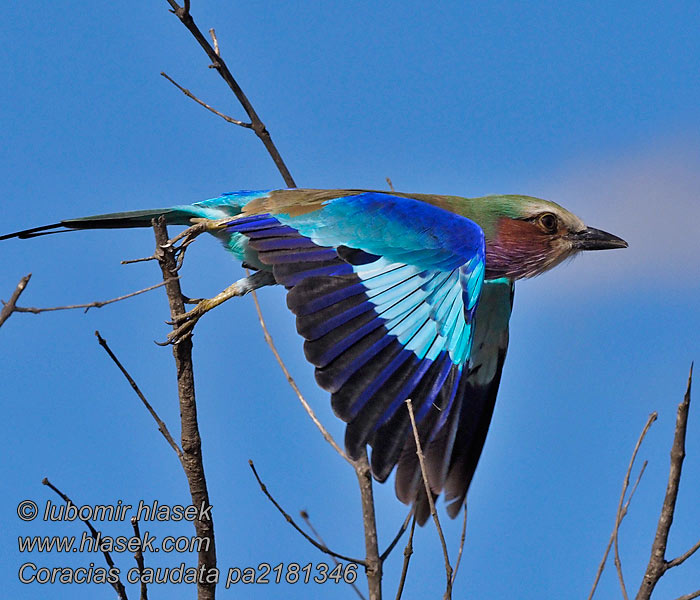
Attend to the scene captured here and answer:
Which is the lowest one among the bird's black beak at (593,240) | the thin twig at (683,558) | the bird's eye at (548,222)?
the thin twig at (683,558)

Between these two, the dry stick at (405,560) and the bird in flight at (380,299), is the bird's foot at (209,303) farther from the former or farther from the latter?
the dry stick at (405,560)

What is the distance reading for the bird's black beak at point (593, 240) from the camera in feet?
17.2

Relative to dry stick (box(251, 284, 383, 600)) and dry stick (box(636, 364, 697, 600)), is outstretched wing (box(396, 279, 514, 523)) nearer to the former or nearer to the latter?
dry stick (box(251, 284, 383, 600))

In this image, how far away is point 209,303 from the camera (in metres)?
3.98

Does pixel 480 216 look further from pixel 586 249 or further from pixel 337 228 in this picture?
pixel 337 228

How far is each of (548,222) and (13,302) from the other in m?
3.61

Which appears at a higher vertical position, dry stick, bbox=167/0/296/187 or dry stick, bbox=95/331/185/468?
dry stick, bbox=167/0/296/187

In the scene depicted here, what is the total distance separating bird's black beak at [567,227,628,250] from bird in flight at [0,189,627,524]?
50cm

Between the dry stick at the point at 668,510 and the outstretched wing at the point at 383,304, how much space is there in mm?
1183

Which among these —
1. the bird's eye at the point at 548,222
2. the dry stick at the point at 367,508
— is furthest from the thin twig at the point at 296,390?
the bird's eye at the point at 548,222

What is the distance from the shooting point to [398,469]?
12.4ft

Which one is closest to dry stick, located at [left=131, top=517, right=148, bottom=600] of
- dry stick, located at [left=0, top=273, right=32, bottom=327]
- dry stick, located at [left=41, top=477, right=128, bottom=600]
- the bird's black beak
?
dry stick, located at [left=41, top=477, right=128, bottom=600]

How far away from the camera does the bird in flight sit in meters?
3.60

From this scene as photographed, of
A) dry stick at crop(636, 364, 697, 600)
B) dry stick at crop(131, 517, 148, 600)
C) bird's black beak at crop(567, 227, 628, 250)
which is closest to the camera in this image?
dry stick at crop(636, 364, 697, 600)
